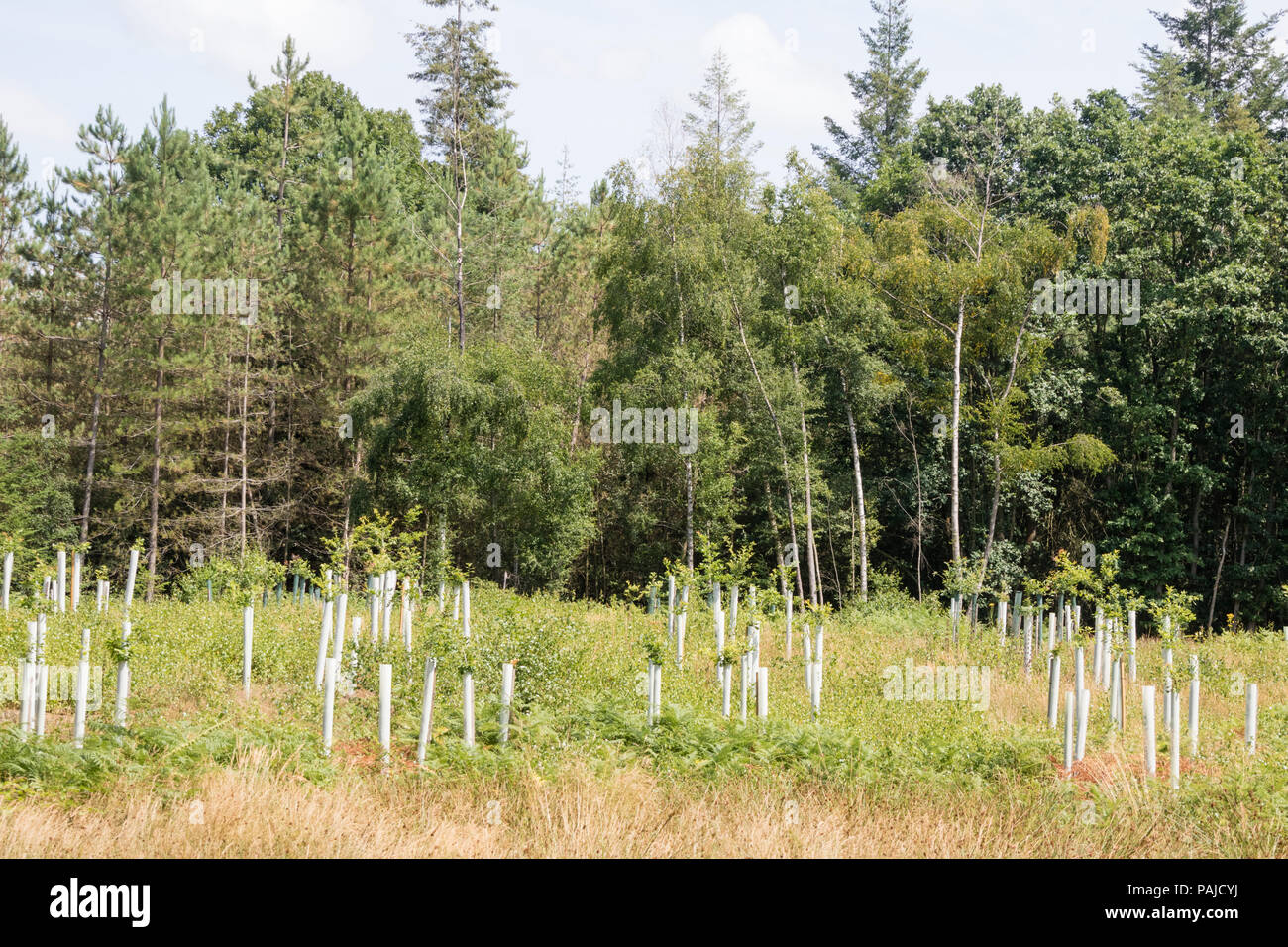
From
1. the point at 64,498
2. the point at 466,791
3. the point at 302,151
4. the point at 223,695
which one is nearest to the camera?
the point at 466,791

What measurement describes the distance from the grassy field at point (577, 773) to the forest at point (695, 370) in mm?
12876

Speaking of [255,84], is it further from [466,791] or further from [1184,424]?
[466,791]

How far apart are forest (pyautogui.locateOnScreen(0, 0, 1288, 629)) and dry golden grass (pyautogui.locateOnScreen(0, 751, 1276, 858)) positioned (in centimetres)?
1667

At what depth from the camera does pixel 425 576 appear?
25641 mm

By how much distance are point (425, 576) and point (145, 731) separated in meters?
17.2

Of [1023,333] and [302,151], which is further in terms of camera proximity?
[302,151]

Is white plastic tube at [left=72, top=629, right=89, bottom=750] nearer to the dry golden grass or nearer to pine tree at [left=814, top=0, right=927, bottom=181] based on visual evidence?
the dry golden grass

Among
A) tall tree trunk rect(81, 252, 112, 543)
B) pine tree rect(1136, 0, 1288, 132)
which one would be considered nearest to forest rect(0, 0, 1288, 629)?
tall tree trunk rect(81, 252, 112, 543)

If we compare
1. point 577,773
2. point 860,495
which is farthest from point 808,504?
point 577,773

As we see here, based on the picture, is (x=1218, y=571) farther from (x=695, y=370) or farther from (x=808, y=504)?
(x=695, y=370)

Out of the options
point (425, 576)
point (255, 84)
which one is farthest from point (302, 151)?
point (425, 576)

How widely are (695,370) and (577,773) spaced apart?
1855cm

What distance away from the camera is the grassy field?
683cm

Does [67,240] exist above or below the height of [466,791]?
above
